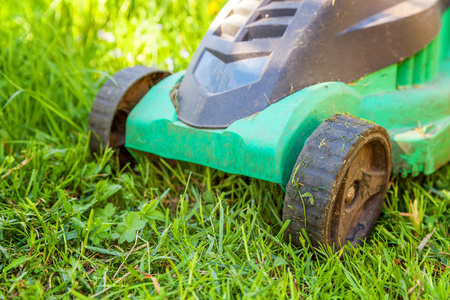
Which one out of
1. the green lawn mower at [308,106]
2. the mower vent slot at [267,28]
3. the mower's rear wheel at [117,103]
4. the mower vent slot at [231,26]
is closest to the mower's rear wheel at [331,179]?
the green lawn mower at [308,106]

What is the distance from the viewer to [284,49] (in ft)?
4.15

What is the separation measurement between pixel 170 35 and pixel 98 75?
0.44 m

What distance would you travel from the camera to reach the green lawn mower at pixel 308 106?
1157 mm

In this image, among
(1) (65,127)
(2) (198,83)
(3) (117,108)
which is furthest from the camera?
(1) (65,127)

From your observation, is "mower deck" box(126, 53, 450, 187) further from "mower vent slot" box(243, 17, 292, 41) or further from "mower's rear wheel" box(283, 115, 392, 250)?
"mower vent slot" box(243, 17, 292, 41)

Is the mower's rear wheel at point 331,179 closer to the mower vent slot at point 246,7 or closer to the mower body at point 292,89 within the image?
the mower body at point 292,89

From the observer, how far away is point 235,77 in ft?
4.28

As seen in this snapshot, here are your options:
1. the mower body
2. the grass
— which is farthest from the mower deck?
the grass

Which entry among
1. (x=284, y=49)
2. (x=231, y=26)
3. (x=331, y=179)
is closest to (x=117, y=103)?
(x=231, y=26)

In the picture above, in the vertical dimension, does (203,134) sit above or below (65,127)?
above

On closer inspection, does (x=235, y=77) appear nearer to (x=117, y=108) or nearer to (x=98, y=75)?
(x=117, y=108)

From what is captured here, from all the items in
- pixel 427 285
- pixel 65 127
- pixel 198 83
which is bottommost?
pixel 427 285

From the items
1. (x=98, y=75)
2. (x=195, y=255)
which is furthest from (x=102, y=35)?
(x=195, y=255)

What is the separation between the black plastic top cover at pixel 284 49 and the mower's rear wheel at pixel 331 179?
0.62 ft
